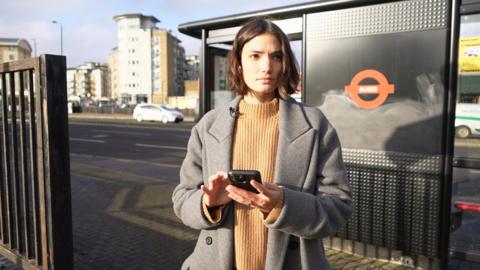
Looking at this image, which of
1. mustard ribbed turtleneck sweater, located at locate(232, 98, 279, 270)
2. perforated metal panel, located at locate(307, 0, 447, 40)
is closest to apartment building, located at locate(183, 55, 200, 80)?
perforated metal panel, located at locate(307, 0, 447, 40)

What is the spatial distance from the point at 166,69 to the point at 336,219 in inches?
3760

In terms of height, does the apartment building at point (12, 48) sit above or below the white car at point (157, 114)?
above

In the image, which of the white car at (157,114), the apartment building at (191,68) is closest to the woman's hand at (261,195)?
the white car at (157,114)

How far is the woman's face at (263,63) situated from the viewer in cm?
171

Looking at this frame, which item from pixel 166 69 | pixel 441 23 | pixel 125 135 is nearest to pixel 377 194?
pixel 441 23

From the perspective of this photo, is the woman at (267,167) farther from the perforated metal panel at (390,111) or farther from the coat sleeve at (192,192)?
the perforated metal panel at (390,111)

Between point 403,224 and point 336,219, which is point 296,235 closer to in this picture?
point 336,219

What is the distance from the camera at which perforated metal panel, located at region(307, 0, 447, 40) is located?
3469 millimetres

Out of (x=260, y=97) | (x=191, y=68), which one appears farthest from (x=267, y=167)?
(x=191, y=68)

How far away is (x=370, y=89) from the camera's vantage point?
387 centimetres

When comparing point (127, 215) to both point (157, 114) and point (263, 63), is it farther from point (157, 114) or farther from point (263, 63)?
point (157, 114)

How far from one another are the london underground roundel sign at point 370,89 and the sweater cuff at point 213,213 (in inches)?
101

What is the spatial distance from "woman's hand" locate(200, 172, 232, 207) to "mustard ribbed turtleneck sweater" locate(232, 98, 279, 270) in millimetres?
97

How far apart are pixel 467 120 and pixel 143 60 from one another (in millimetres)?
95373
